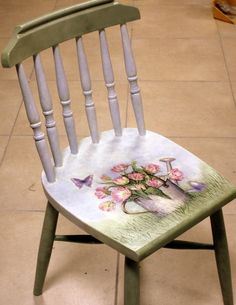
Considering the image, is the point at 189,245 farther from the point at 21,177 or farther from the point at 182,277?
the point at 21,177

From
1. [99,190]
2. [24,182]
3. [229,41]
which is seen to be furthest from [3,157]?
[229,41]

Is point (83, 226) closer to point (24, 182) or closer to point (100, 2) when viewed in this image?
point (100, 2)

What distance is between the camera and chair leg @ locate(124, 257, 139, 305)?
2.95 ft

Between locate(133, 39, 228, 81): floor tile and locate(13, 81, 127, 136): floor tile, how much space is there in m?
0.21

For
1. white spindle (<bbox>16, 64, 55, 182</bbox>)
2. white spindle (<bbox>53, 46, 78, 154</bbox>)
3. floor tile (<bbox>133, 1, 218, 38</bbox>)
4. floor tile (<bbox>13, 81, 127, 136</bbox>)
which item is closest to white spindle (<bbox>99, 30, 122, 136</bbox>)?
white spindle (<bbox>53, 46, 78, 154</bbox>)

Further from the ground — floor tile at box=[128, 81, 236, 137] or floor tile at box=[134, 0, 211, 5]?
floor tile at box=[134, 0, 211, 5]

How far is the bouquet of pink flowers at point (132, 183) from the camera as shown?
3.20 ft

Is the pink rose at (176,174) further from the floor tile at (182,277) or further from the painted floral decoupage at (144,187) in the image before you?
the floor tile at (182,277)

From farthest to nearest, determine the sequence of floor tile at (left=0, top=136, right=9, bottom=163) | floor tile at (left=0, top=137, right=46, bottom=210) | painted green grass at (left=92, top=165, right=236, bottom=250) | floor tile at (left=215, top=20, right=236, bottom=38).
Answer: floor tile at (left=215, top=20, right=236, bottom=38) < floor tile at (left=0, top=136, right=9, bottom=163) < floor tile at (left=0, top=137, right=46, bottom=210) < painted green grass at (left=92, top=165, right=236, bottom=250)

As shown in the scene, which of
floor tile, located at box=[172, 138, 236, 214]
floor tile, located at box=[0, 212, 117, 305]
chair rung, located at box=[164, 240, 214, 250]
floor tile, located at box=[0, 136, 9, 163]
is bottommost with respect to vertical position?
floor tile, located at box=[0, 212, 117, 305]

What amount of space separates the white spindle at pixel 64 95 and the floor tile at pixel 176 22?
156 centimetres

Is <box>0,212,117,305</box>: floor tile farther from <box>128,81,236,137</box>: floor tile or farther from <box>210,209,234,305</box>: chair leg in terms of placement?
<box>128,81,236,137</box>: floor tile

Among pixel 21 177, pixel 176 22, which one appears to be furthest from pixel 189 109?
pixel 176 22

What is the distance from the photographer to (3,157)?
175cm
